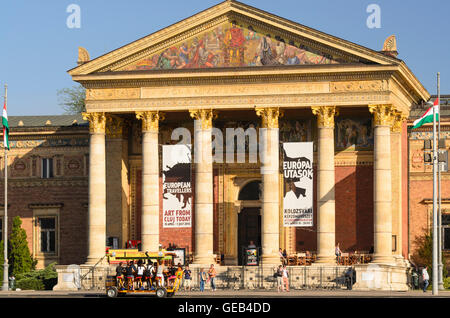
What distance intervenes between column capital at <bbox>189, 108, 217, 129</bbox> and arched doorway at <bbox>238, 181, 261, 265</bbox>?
7.16 meters

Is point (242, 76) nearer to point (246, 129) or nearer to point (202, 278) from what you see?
point (246, 129)

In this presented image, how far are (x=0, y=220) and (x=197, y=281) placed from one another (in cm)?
1935

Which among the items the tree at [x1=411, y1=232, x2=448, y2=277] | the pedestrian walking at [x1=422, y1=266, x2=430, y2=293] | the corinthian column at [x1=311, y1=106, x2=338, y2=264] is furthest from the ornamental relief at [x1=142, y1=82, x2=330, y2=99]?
the tree at [x1=411, y1=232, x2=448, y2=277]

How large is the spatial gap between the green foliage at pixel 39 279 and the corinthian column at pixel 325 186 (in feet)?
56.5

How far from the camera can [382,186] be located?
6675cm

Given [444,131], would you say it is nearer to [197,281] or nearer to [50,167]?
[197,281]

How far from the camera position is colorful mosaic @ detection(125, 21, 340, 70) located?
6800 centimetres

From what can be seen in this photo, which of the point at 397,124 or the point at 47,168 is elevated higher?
the point at 397,124

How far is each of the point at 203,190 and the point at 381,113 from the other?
11601mm

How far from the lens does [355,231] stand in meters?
71.4

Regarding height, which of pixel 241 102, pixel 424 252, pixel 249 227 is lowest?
pixel 424 252

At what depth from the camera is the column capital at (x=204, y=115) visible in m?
68.9

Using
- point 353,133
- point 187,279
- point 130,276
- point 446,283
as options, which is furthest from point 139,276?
point 446,283

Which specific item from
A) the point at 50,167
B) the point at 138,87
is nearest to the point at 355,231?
the point at 138,87
